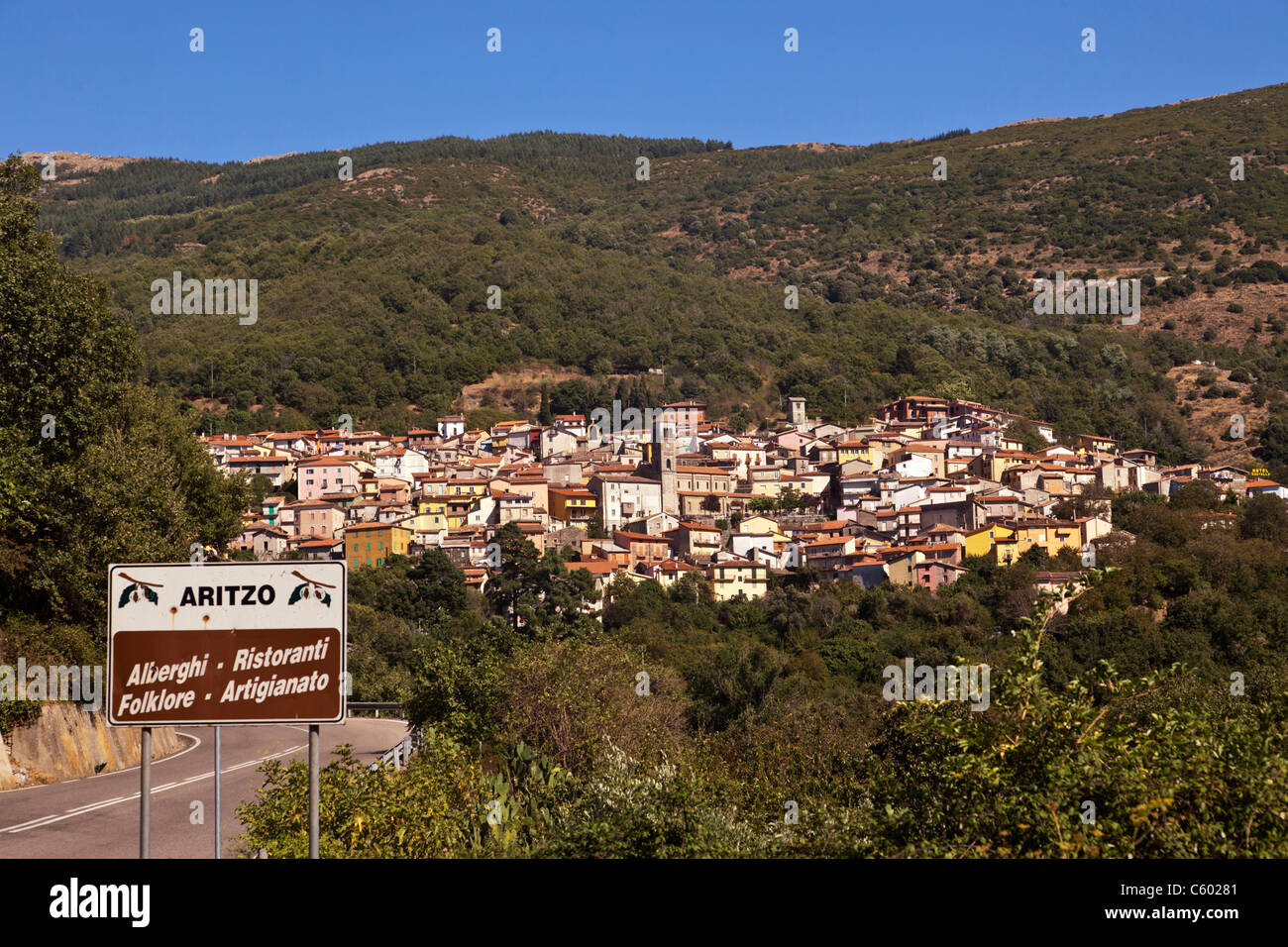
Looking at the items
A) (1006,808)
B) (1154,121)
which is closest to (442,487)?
(1006,808)

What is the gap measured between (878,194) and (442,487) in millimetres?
118602

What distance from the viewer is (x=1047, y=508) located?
68.9m

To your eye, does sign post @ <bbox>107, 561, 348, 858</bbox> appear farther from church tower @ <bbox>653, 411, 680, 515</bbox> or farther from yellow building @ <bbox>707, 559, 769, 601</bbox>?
church tower @ <bbox>653, 411, 680, 515</bbox>

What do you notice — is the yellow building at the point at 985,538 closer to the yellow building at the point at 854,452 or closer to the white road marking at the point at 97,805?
the yellow building at the point at 854,452

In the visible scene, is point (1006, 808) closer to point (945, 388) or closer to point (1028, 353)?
point (945, 388)

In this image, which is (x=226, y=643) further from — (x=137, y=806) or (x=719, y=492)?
(x=719, y=492)

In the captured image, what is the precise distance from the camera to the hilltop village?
62.6 m

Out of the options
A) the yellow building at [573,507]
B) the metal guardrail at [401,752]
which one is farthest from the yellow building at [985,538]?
the metal guardrail at [401,752]

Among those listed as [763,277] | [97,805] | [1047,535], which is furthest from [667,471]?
[763,277]

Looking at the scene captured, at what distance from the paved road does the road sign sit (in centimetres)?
441

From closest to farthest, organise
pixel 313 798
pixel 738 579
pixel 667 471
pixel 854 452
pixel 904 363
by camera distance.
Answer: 1. pixel 313 798
2. pixel 738 579
3. pixel 667 471
4. pixel 854 452
5. pixel 904 363

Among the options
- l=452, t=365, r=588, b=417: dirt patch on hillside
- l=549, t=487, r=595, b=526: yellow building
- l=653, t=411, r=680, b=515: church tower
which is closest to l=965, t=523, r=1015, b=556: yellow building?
l=653, t=411, r=680, b=515: church tower

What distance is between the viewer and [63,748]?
55.1ft

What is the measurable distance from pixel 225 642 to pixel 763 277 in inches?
6049
